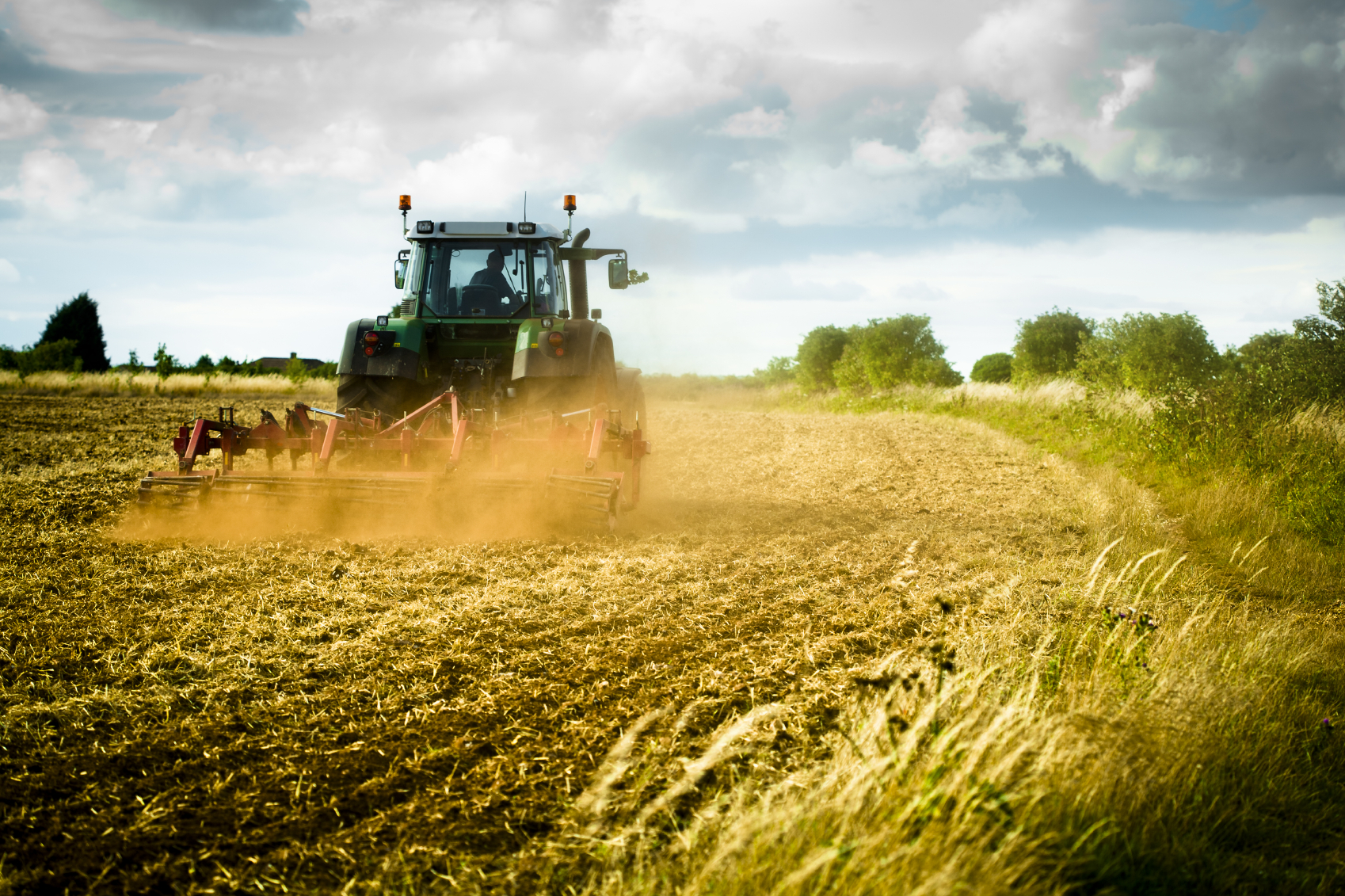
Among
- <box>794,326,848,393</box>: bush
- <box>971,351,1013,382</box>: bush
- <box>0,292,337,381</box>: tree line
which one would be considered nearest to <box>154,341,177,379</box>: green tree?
<box>0,292,337,381</box>: tree line

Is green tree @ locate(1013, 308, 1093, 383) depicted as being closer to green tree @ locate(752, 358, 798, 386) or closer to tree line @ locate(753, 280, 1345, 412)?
tree line @ locate(753, 280, 1345, 412)

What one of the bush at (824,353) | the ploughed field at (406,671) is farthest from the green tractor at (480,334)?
the bush at (824,353)

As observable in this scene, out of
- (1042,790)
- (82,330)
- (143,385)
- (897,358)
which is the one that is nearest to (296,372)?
(143,385)

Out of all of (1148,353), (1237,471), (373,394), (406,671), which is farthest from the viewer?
(1148,353)

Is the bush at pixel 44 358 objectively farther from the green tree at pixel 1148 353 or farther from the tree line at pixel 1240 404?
the green tree at pixel 1148 353

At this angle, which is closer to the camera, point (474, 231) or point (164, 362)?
point (474, 231)

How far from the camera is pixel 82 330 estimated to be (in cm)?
3186

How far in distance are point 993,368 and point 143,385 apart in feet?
139

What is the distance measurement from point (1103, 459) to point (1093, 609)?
7545 mm

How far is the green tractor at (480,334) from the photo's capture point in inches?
265

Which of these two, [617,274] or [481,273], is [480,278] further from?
[617,274]

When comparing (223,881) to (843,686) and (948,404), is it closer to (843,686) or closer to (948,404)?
(843,686)

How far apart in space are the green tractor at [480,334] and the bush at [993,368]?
43740mm

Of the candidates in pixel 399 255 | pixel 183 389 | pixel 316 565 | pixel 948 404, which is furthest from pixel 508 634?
pixel 183 389
